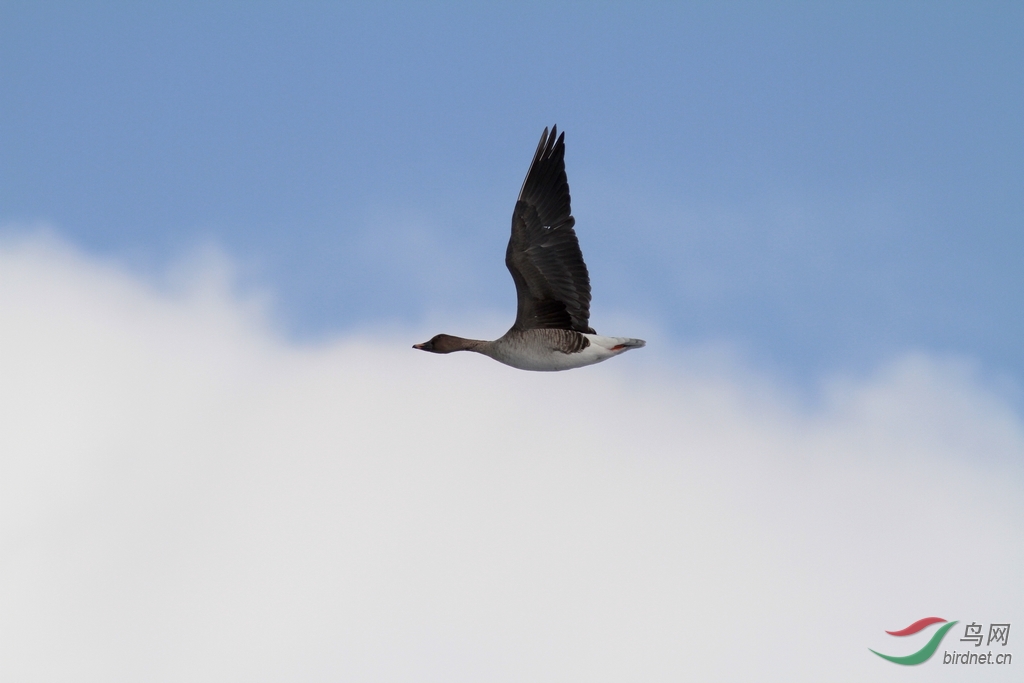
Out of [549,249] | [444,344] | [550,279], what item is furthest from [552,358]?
[444,344]

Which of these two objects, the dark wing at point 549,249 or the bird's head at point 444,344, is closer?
the dark wing at point 549,249

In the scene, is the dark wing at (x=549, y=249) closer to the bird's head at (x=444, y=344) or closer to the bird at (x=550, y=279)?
the bird at (x=550, y=279)

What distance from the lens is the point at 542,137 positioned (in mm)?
18703

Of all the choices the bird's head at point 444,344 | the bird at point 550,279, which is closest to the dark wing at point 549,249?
the bird at point 550,279

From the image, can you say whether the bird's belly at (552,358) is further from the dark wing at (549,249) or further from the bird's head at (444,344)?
the bird's head at (444,344)

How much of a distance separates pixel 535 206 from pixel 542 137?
1.09 metres

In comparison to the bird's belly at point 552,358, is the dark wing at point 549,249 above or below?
above

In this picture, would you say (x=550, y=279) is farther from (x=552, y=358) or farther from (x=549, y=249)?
(x=552, y=358)

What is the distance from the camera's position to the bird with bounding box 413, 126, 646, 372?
61.2ft

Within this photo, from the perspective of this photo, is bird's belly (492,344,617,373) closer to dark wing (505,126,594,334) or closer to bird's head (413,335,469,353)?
dark wing (505,126,594,334)

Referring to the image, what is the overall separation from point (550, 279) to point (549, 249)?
47cm

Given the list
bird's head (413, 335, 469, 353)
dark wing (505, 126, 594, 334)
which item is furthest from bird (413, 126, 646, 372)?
bird's head (413, 335, 469, 353)

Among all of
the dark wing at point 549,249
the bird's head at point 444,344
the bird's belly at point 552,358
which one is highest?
the dark wing at point 549,249

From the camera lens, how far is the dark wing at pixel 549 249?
61.2 feet
